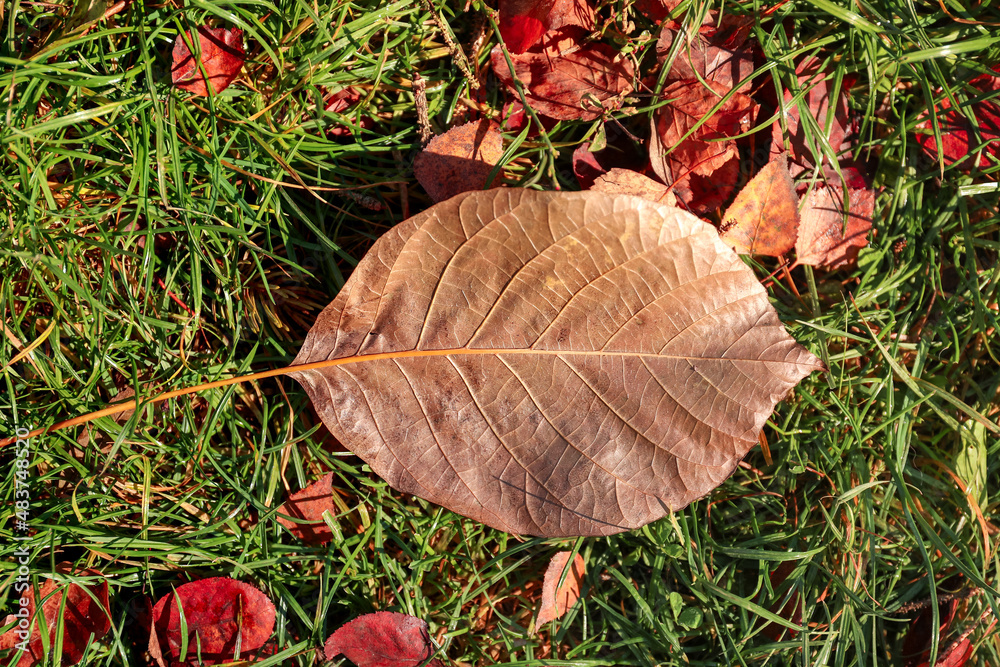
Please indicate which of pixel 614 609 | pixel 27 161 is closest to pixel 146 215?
pixel 27 161

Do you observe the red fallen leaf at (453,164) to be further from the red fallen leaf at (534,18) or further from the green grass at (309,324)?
the red fallen leaf at (534,18)

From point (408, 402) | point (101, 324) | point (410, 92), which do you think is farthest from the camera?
point (410, 92)

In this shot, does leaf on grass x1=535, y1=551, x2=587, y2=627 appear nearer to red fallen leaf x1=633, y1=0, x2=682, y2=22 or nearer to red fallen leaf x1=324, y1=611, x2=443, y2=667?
red fallen leaf x1=324, y1=611, x2=443, y2=667

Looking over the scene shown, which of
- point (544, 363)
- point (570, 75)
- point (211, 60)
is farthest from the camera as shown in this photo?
point (570, 75)

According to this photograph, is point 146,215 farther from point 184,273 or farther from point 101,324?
point 101,324

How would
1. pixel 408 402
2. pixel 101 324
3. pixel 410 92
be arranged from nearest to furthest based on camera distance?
pixel 408 402, pixel 101 324, pixel 410 92

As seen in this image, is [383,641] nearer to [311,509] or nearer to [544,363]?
[311,509]

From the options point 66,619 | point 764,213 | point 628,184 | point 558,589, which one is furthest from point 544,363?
point 66,619

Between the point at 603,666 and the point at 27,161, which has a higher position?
the point at 27,161
